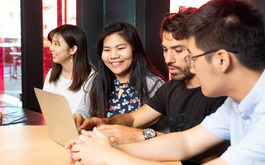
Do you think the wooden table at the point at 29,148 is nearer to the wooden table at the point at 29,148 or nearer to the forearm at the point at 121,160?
the wooden table at the point at 29,148

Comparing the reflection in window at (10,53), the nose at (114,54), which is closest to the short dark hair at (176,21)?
the nose at (114,54)

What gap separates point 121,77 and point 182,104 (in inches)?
28.7

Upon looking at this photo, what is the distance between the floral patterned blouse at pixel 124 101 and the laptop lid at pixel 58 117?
0.79m

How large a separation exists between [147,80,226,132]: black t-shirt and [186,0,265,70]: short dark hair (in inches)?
27.0

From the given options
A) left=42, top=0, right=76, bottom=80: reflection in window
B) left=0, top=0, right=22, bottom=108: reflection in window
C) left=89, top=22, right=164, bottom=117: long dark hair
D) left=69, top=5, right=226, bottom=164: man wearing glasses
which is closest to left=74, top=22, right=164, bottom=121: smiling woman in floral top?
left=89, top=22, right=164, bottom=117: long dark hair

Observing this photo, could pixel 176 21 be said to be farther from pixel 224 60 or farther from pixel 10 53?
pixel 10 53

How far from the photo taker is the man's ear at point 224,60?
1.00 metres

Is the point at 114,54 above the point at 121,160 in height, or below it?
above

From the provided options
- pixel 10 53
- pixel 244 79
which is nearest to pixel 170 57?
pixel 244 79

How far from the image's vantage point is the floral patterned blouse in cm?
230

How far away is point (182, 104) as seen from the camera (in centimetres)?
181

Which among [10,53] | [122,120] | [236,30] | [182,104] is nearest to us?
[236,30]

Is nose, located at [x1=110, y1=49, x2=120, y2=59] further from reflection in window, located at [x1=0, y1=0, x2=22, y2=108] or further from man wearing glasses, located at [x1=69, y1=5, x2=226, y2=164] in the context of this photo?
reflection in window, located at [x1=0, y1=0, x2=22, y2=108]

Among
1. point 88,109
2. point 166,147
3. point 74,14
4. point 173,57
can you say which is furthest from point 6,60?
point 166,147
